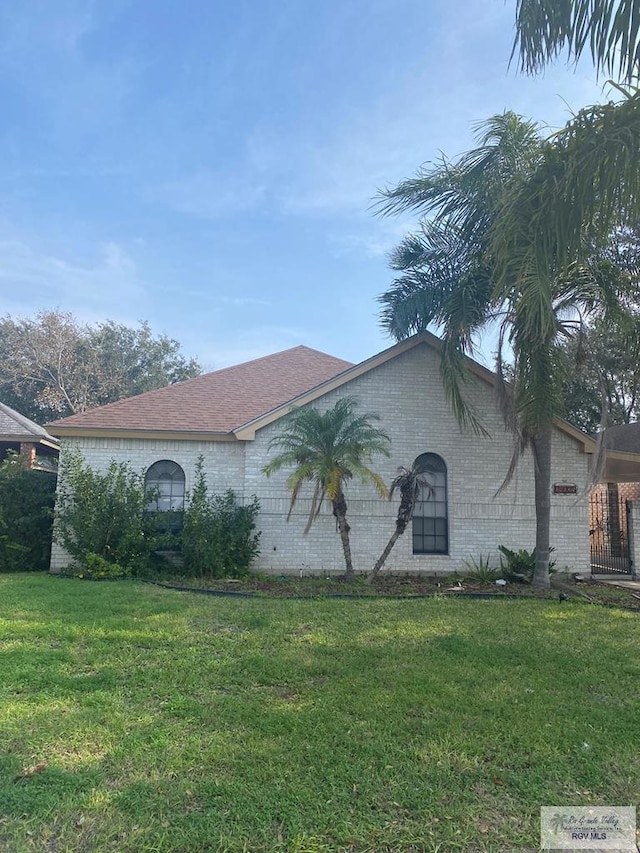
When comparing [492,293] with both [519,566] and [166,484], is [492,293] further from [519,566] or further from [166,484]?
[166,484]

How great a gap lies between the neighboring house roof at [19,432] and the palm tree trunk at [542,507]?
39.2ft

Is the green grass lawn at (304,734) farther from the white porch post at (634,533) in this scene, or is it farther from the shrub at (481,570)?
the white porch post at (634,533)

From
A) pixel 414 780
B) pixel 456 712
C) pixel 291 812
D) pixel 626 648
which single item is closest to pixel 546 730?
pixel 456 712

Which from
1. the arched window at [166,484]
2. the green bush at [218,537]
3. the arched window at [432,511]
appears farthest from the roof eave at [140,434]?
the arched window at [432,511]

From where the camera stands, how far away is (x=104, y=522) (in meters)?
11.7

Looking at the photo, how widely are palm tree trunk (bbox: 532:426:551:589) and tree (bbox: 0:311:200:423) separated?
26.7 m

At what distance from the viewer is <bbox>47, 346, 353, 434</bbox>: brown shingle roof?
12.8 meters

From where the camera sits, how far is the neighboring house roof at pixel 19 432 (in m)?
14.8

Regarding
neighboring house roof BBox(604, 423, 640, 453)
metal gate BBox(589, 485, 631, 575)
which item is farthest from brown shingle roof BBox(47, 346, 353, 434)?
neighboring house roof BBox(604, 423, 640, 453)

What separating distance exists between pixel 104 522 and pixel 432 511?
7.41 metres

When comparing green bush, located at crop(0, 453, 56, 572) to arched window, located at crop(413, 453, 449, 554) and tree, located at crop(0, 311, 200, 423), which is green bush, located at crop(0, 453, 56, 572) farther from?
tree, located at crop(0, 311, 200, 423)

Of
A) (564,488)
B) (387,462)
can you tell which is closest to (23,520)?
(387,462)

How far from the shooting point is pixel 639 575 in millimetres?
13172

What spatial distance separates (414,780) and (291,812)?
813mm
